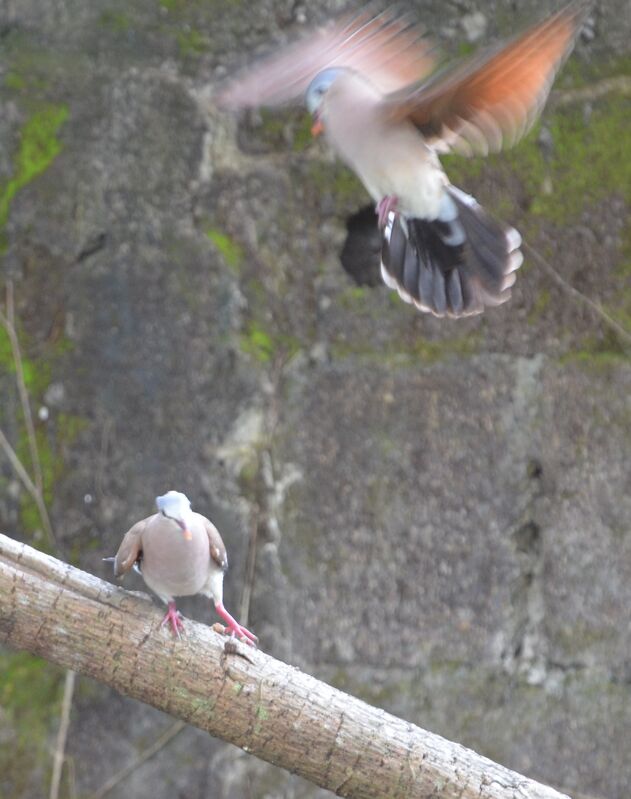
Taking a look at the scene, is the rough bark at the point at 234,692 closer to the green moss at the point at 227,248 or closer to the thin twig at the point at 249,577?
the thin twig at the point at 249,577

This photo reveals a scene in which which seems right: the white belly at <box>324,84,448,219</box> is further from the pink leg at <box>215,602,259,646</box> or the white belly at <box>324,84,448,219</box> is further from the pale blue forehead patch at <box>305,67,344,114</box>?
the pink leg at <box>215,602,259,646</box>

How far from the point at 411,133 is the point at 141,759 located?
165 centimetres

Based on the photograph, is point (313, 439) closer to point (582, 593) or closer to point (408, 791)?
point (582, 593)

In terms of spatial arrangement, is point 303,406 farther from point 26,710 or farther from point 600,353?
point 26,710

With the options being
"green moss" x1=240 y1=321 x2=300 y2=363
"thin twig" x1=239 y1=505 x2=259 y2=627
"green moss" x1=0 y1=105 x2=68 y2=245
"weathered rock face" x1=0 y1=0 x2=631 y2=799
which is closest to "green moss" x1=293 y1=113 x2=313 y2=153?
"weathered rock face" x1=0 y1=0 x2=631 y2=799

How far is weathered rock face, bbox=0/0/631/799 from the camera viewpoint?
356 cm

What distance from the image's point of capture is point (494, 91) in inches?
114

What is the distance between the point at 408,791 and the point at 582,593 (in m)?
1.08

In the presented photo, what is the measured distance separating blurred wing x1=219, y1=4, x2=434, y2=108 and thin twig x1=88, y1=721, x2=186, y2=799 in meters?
1.54

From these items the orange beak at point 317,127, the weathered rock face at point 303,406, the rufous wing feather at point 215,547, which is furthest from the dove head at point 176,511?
the orange beak at point 317,127

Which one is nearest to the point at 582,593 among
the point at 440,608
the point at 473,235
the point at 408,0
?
the point at 440,608

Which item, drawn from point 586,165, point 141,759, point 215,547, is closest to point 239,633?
point 215,547

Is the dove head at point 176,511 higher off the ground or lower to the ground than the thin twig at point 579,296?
higher

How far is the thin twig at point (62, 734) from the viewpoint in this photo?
3.54 m
